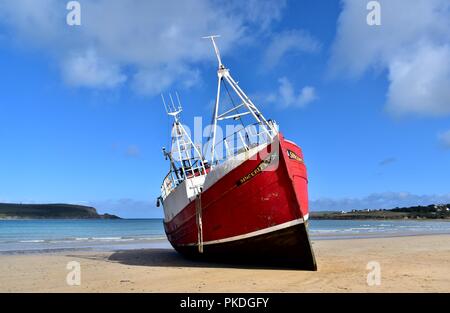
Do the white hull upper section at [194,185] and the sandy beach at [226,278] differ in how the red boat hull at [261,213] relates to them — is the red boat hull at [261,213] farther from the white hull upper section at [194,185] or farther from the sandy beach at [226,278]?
the sandy beach at [226,278]

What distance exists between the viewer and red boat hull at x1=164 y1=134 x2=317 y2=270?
12.7m

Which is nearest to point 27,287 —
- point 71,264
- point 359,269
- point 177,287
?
point 177,287

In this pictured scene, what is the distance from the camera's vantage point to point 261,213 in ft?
42.5

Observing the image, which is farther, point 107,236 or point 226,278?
point 107,236

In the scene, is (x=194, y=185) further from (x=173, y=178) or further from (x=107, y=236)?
(x=107, y=236)

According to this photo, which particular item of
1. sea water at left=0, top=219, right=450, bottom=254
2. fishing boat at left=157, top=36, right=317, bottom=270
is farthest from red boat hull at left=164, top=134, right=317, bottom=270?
sea water at left=0, top=219, right=450, bottom=254

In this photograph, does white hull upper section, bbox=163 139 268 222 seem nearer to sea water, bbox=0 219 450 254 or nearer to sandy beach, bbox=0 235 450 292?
sandy beach, bbox=0 235 450 292

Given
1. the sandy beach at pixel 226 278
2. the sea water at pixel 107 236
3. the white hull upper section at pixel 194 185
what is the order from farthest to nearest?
1. the sea water at pixel 107 236
2. the white hull upper section at pixel 194 185
3. the sandy beach at pixel 226 278

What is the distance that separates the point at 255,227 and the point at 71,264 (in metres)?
7.53

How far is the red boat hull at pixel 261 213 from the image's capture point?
1267cm

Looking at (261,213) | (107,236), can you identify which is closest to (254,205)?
(261,213)

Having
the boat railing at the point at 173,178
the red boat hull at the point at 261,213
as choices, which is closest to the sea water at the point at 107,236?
the boat railing at the point at 173,178

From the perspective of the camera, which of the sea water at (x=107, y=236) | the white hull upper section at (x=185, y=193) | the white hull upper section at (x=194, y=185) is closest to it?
the white hull upper section at (x=194, y=185)
